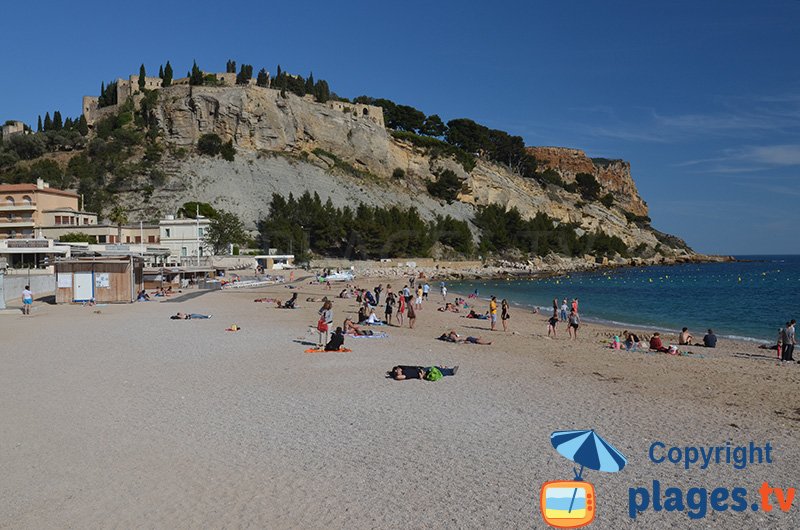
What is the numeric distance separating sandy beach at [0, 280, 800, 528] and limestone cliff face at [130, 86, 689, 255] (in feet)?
194

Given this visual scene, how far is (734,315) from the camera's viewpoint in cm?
3130

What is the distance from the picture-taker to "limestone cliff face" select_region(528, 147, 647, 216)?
487 ft

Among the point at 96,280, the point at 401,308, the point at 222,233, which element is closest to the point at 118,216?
the point at 222,233

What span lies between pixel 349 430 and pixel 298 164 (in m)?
77.3

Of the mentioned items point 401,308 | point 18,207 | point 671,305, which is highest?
point 18,207

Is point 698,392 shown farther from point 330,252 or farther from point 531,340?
point 330,252

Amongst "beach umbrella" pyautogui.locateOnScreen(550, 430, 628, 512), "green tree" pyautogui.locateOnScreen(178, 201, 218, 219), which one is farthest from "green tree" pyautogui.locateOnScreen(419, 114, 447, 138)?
"beach umbrella" pyautogui.locateOnScreen(550, 430, 628, 512)

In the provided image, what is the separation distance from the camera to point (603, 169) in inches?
5965

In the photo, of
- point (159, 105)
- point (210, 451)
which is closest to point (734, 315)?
point (210, 451)

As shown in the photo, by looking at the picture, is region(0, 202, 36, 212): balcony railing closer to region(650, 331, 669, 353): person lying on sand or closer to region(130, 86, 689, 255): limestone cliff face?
region(130, 86, 689, 255): limestone cliff face

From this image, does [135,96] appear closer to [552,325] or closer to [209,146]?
[209,146]

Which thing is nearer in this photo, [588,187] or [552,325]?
[552,325]

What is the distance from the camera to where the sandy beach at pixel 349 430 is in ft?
20.9

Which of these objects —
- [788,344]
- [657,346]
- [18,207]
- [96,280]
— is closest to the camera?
[788,344]
